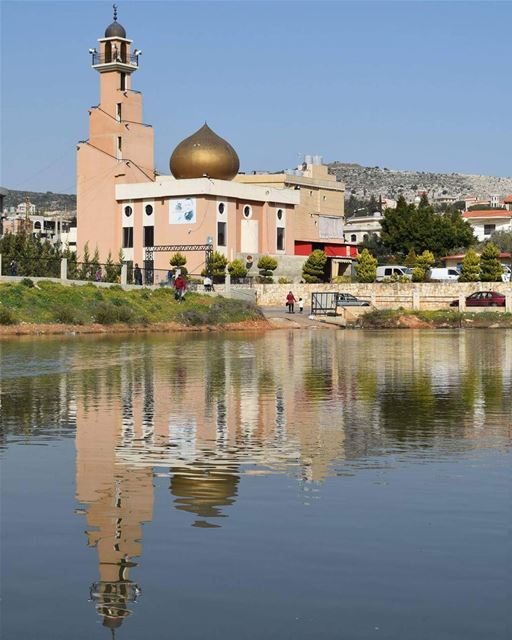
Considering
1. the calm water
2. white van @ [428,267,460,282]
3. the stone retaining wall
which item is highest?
white van @ [428,267,460,282]

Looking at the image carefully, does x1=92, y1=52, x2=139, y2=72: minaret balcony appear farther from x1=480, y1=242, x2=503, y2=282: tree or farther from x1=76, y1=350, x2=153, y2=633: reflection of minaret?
x1=76, y1=350, x2=153, y2=633: reflection of minaret

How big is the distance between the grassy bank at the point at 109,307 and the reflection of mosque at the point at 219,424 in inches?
613

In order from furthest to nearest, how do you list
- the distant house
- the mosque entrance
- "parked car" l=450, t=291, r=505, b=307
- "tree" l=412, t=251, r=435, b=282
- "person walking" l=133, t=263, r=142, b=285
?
the distant house < "tree" l=412, t=251, r=435, b=282 < the mosque entrance < "parked car" l=450, t=291, r=505, b=307 < "person walking" l=133, t=263, r=142, b=285

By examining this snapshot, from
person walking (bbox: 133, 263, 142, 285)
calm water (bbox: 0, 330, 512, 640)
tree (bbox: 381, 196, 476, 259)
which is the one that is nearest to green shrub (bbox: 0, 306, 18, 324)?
person walking (bbox: 133, 263, 142, 285)

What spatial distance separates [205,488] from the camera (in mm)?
9938

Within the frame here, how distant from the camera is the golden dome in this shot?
240 ft

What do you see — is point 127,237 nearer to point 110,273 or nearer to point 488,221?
point 110,273

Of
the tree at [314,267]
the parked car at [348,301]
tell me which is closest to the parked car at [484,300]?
the parked car at [348,301]

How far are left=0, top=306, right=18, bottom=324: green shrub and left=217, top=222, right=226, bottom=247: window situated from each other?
32.6 meters

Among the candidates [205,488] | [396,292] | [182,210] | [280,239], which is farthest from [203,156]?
[205,488]

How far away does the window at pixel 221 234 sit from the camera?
73.8 metres

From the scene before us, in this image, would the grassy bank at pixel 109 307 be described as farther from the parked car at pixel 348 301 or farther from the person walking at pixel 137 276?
the parked car at pixel 348 301

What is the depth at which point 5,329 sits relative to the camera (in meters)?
40.8

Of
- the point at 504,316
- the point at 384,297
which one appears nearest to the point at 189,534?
the point at 504,316
